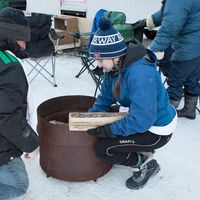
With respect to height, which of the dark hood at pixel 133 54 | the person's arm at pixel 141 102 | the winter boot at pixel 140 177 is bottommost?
the winter boot at pixel 140 177

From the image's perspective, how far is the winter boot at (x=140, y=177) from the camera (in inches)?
97.3

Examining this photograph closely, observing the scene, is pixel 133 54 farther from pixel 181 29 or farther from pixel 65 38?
pixel 65 38

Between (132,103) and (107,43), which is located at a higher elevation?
(107,43)

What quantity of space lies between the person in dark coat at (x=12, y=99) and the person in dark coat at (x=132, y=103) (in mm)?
506

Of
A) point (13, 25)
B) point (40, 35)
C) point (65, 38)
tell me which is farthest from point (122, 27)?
point (13, 25)

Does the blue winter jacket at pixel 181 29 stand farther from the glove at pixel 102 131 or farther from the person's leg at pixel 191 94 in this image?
the glove at pixel 102 131

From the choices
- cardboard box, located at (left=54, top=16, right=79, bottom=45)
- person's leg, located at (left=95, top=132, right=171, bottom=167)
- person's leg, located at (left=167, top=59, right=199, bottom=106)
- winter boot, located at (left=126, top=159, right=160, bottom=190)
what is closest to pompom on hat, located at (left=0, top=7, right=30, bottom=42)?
person's leg, located at (left=95, top=132, right=171, bottom=167)

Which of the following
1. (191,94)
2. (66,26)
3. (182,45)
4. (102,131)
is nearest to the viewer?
(102,131)

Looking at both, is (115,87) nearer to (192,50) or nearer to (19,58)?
(19,58)

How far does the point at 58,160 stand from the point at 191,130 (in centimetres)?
163

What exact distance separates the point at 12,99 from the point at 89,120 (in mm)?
656

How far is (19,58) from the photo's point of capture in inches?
73.8

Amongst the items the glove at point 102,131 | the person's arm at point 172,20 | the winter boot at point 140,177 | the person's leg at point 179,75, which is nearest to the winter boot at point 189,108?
the person's leg at point 179,75

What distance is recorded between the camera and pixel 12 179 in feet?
6.62
